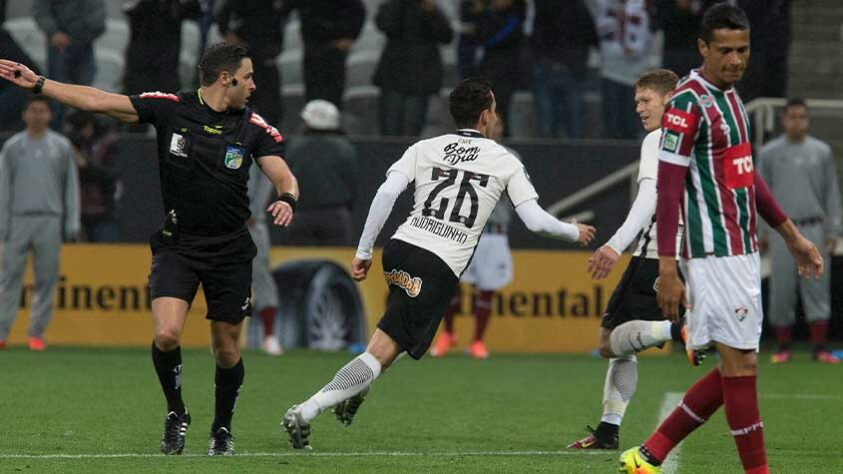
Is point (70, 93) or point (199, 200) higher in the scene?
point (70, 93)

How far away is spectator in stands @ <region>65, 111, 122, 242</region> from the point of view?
1692 centimetres

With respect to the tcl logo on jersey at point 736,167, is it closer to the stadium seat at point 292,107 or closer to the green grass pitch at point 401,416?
the green grass pitch at point 401,416

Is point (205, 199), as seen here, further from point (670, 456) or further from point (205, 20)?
point (205, 20)

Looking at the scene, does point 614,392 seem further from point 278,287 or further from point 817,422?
point 278,287

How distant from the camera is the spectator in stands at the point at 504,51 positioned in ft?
57.7

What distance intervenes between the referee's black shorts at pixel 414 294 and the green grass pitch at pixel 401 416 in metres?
0.61

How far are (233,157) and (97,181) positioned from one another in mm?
9484

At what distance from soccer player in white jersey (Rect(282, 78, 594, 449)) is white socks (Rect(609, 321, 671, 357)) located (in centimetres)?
85

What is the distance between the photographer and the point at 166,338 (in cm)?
758

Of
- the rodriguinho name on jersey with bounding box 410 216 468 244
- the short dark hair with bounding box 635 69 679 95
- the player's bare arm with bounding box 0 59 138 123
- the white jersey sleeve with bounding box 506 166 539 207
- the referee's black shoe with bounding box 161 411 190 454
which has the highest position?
the short dark hair with bounding box 635 69 679 95

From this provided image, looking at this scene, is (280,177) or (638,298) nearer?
(280,177)

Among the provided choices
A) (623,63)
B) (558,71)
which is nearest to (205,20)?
(558,71)

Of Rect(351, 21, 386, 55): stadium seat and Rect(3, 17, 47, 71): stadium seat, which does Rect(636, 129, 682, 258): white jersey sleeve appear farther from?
Rect(3, 17, 47, 71): stadium seat

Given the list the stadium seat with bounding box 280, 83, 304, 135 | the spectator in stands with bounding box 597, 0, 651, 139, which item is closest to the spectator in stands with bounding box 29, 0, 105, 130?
the stadium seat with bounding box 280, 83, 304, 135
